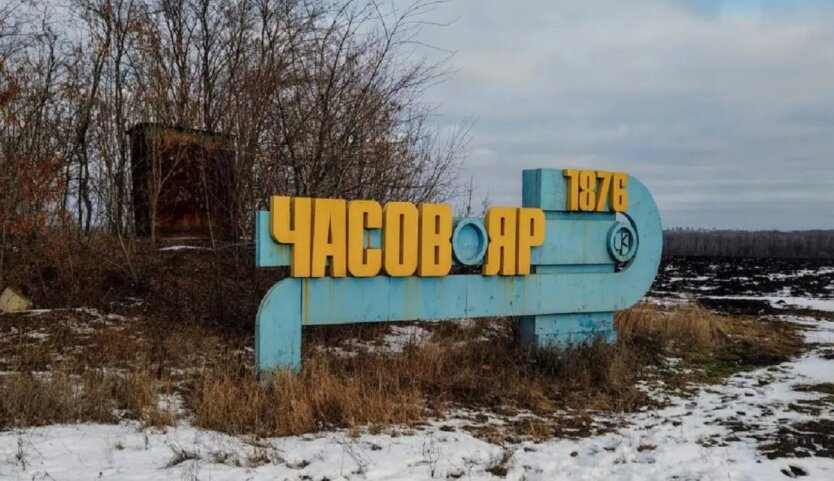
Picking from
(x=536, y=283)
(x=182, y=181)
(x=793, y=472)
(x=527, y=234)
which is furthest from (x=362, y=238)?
(x=182, y=181)

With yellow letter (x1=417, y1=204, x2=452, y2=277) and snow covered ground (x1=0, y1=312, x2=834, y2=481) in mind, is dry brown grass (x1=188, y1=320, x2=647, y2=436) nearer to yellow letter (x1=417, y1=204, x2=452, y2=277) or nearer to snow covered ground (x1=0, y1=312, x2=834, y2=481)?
snow covered ground (x1=0, y1=312, x2=834, y2=481)

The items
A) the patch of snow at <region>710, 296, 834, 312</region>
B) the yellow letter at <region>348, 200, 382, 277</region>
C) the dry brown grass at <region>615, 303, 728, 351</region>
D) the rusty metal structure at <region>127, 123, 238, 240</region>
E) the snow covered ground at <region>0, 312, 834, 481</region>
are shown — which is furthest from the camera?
the patch of snow at <region>710, 296, 834, 312</region>

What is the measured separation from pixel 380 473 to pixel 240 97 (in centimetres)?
743

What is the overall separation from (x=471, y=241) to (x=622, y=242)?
2.56 m

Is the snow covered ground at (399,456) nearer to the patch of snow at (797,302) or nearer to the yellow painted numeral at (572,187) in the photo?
the yellow painted numeral at (572,187)

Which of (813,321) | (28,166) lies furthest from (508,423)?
(813,321)

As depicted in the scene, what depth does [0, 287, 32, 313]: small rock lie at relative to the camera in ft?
34.0

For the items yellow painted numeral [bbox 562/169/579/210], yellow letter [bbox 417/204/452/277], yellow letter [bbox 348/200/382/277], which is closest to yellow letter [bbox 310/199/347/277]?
yellow letter [bbox 348/200/382/277]

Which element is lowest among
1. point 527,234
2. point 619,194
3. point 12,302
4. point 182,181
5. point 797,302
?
point 797,302

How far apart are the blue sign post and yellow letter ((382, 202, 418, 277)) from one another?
114 mm

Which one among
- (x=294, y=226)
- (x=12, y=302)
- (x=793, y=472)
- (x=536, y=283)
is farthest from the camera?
(x=12, y=302)

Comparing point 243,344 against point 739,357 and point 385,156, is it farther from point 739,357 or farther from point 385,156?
point 739,357

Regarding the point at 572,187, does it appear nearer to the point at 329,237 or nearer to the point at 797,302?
the point at 329,237

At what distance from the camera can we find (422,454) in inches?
199
